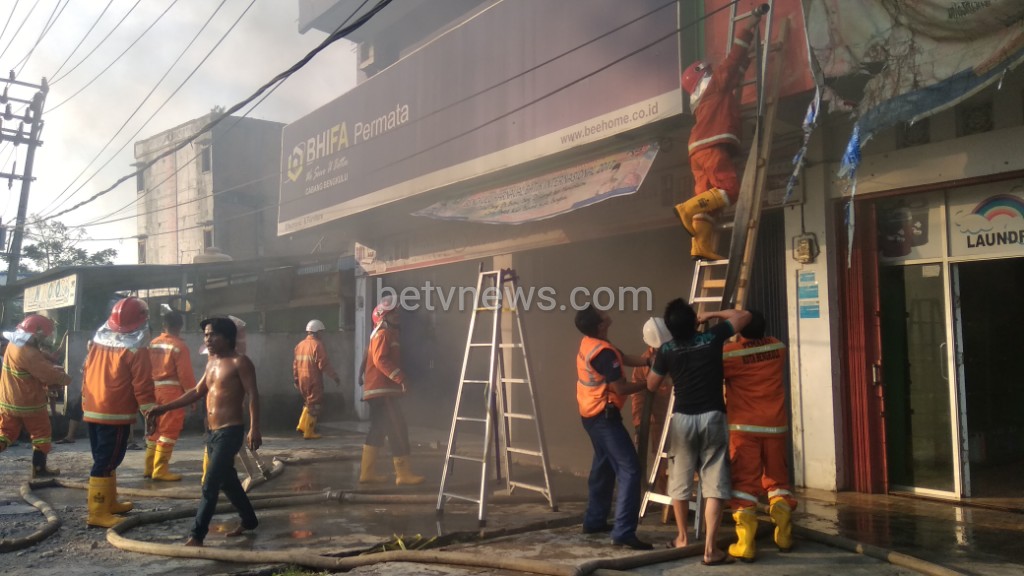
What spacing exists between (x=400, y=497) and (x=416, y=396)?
8.31 meters

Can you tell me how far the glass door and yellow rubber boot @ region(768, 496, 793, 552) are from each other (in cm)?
268

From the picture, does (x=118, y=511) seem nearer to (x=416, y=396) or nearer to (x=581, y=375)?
(x=581, y=375)

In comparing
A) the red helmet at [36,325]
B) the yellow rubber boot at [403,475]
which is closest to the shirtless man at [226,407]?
the yellow rubber boot at [403,475]

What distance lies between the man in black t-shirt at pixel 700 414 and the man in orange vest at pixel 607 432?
301 millimetres

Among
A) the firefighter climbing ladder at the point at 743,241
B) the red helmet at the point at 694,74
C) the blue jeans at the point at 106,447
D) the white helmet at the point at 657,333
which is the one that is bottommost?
the blue jeans at the point at 106,447

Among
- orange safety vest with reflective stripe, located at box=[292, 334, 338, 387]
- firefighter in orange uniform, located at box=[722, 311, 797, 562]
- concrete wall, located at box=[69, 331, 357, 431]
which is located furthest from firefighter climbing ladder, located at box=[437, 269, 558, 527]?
concrete wall, located at box=[69, 331, 357, 431]

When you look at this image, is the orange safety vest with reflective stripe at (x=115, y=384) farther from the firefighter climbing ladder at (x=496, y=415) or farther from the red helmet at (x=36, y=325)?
the firefighter climbing ladder at (x=496, y=415)

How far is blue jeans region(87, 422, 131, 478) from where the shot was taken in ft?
20.4

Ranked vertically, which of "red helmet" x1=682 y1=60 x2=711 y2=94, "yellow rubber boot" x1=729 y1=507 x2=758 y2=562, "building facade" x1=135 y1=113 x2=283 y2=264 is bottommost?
"yellow rubber boot" x1=729 y1=507 x2=758 y2=562

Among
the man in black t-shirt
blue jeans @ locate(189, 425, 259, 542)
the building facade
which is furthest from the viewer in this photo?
the building facade

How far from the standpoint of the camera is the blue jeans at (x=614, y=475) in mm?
5074

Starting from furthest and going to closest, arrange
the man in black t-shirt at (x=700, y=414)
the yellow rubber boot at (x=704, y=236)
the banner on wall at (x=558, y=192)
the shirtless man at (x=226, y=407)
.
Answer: the banner on wall at (x=558, y=192), the yellow rubber boot at (x=704, y=236), the shirtless man at (x=226, y=407), the man in black t-shirt at (x=700, y=414)

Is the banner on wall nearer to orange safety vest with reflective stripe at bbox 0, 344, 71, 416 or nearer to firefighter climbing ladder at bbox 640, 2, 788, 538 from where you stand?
firefighter climbing ladder at bbox 640, 2, 788, 538

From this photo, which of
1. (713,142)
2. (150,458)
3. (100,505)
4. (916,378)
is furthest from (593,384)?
(150,458)
